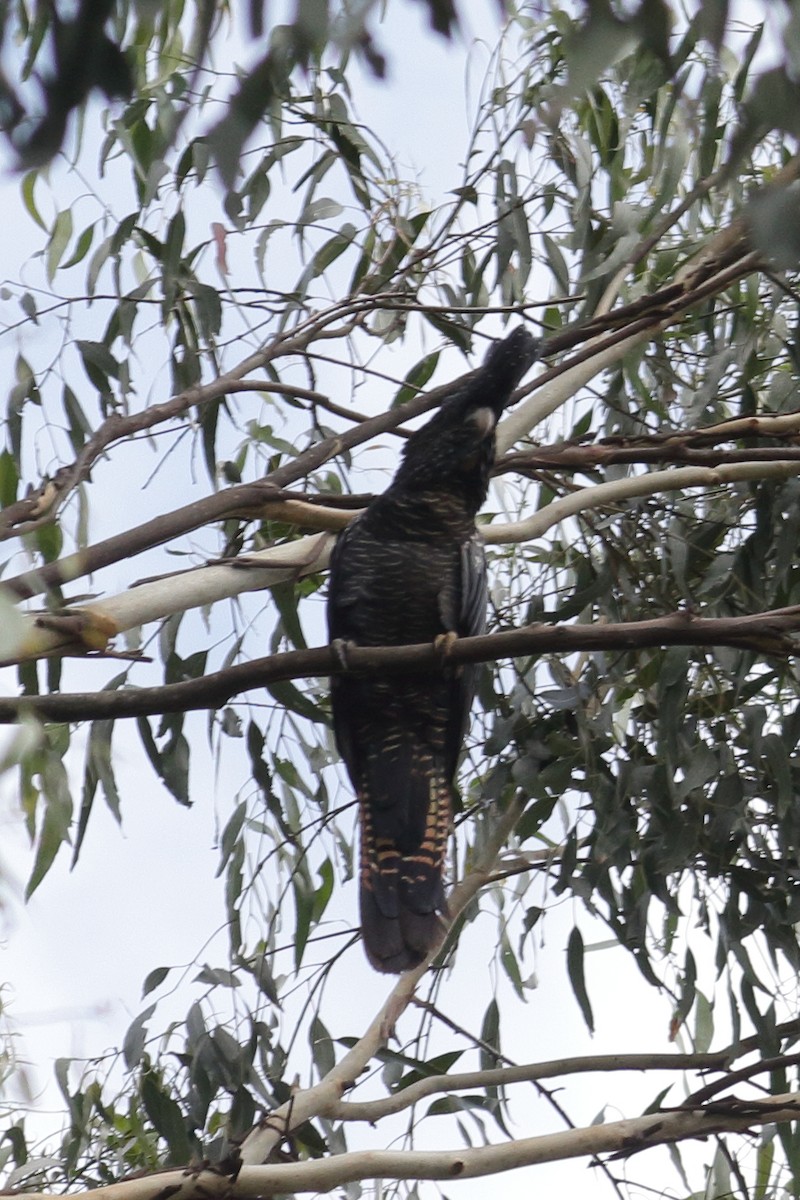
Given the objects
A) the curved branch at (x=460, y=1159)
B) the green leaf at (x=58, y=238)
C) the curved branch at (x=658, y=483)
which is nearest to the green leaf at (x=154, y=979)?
the curved branch at (x=460, y=1159)

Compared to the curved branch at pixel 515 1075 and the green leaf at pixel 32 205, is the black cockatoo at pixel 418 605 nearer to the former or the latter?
the curved branch at pixel 515 1075

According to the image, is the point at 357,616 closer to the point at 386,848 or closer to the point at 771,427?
the point at 386,848

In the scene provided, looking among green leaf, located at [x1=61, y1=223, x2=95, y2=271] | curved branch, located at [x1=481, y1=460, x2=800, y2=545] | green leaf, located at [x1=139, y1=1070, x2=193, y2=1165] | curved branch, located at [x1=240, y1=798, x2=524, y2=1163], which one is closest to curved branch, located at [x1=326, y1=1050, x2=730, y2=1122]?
curved branch, located at [x1=240, y1=798, x2=524, y2=1163]

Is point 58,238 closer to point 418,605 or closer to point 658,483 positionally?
point 418,605

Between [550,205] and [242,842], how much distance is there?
164 centimetres

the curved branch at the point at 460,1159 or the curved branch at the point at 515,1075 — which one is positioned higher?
the curved branch at the point at 515,1075

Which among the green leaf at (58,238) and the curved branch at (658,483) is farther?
the green leaf at (58,238)

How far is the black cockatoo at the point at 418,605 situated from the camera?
2.83 meters

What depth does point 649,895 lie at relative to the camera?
2.80 m

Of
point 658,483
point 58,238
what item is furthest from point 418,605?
point 58,238

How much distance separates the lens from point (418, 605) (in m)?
2.97

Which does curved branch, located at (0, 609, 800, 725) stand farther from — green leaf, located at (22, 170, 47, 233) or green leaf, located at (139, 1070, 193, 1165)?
green leaf, located at (22, 170, 47, 233)

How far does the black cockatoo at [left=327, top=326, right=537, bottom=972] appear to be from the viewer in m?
2.83

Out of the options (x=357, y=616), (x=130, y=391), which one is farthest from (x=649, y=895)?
(x=130, y=391)
